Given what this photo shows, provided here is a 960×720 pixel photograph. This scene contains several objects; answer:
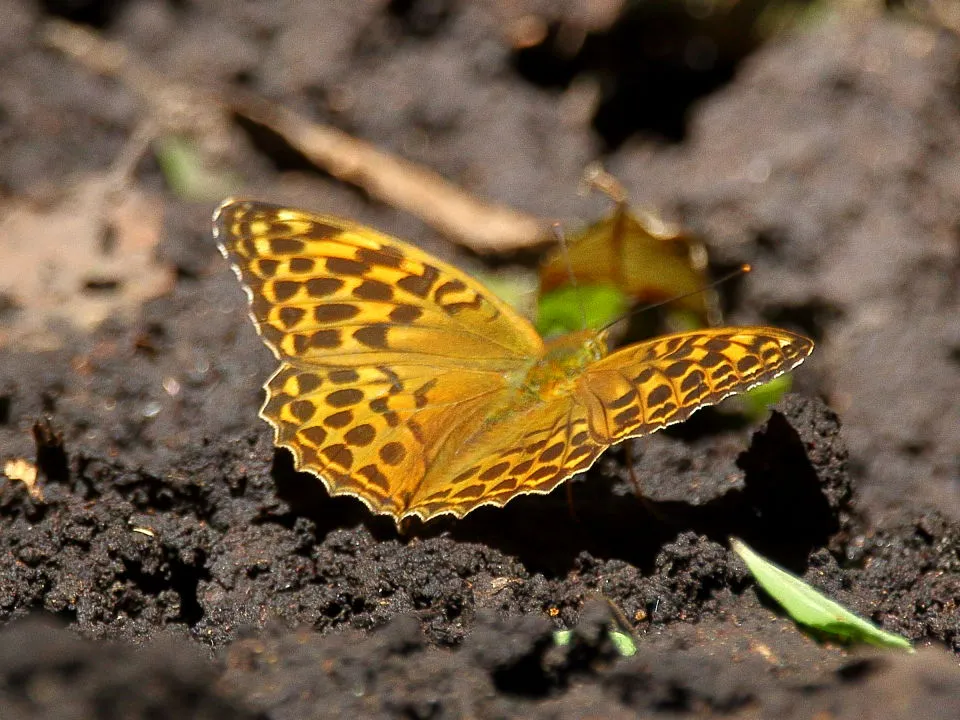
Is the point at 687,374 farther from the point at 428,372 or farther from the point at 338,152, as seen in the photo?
the point at 338,152

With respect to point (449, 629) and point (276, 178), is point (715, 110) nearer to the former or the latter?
point (276, 178)

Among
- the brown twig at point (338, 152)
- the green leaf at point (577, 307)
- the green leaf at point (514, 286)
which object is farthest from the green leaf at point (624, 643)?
the brown twig at point (338, 152)

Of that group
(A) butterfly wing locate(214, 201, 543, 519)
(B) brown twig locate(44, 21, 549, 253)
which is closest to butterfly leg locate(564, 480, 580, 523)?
(A) butterfly wing locate(214, 201, 543, 519)

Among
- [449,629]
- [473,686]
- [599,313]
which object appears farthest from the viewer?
[599,313]

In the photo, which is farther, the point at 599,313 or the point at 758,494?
the point at 599,313

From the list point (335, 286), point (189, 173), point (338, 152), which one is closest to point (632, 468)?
point (335, 286)

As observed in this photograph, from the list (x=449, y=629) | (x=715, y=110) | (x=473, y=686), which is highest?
(x=715, y=110)

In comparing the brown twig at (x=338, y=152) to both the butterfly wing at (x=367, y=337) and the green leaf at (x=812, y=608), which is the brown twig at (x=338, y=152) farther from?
the green leaf at (x=812, y=608)

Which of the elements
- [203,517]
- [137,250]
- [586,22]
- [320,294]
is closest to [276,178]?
[137,250]
